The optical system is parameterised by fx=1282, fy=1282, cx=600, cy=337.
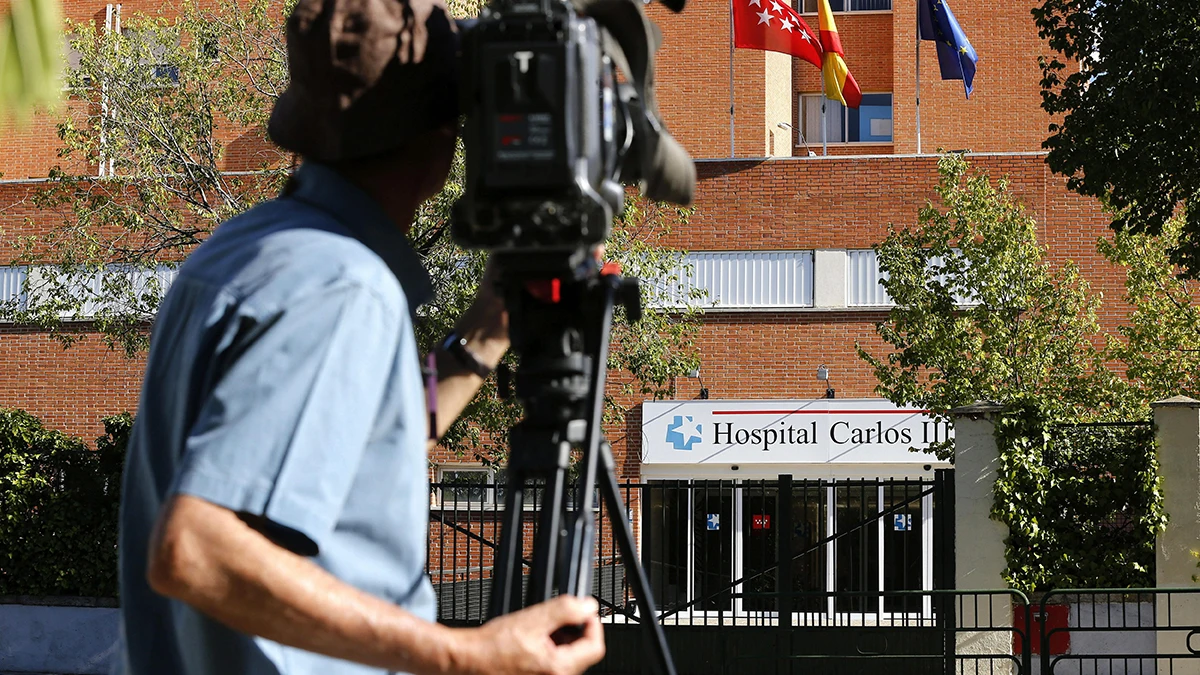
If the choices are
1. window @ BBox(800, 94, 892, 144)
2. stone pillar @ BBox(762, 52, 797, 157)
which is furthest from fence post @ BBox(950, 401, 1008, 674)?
window @ BBox(800, 94, 892, 144)

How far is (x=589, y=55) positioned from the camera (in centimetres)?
→ 156

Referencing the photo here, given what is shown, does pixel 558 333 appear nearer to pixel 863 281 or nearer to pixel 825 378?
pixel 825 378

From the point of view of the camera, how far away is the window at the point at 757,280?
25141 millimetres

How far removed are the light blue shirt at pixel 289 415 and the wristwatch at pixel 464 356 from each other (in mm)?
364

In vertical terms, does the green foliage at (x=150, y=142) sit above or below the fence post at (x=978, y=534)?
above

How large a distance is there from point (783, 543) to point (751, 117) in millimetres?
18524

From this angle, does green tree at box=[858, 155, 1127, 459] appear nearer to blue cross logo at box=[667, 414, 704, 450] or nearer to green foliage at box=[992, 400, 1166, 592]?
green foliage at box=[992, 400, 1166, 592]

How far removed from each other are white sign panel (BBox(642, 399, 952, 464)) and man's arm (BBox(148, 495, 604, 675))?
77.2 feet

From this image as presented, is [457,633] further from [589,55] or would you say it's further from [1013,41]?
[1013,41]

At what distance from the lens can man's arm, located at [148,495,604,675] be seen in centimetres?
128

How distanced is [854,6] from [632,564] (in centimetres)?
3102

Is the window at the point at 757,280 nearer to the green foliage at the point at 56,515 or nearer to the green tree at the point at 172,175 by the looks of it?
the green tree at the point at 172,175

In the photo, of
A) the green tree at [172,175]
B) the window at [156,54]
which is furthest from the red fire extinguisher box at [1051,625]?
the window at [156,54]

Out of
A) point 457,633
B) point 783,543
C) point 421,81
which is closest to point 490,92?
point 421,81
